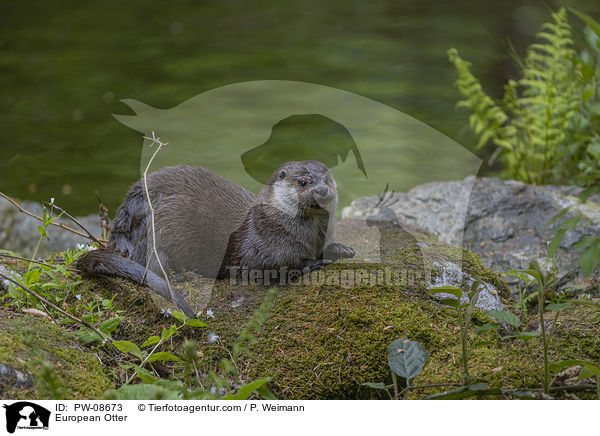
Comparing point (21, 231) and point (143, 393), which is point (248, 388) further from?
point (21, 231)

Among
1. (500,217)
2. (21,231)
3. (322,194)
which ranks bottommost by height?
(322,194)

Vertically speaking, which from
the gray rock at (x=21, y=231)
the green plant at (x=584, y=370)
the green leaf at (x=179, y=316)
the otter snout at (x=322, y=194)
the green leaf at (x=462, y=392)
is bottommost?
the green leaf at (x=462, y=392)

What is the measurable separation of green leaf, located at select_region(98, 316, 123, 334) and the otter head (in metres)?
1.01

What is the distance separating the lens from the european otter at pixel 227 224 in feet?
8.38

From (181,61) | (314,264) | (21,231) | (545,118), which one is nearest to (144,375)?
(314,264)

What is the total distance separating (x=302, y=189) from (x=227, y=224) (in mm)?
452

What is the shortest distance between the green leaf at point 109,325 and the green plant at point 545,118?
10.8 ft

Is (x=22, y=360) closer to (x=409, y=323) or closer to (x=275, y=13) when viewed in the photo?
(x=409, y=323)

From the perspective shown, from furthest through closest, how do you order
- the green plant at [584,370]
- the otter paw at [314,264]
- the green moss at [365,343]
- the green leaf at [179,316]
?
the otter paw at [314,264], the green leaf at [179,316], the green moss at [365,343], the green plant at [584,370]

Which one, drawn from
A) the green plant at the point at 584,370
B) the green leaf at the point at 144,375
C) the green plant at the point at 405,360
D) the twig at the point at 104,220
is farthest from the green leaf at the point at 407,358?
the twig at the point at 104,220

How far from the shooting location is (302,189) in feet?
8.36
